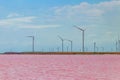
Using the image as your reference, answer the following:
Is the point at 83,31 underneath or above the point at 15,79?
above

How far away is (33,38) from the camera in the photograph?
172625mm

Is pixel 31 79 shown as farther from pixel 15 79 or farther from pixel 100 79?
pixel 100 79

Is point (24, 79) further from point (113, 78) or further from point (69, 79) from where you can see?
point (113, 78)

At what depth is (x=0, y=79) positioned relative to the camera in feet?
98.4

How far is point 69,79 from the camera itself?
3070 cm

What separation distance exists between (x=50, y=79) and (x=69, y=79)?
4.77 feet

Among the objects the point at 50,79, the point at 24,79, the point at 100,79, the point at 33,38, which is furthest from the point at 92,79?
the point at 33,38

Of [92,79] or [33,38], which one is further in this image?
[33,38]

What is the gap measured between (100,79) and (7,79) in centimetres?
699

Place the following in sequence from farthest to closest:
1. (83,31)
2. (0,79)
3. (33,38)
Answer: (33,38), (83,31), (0,79)

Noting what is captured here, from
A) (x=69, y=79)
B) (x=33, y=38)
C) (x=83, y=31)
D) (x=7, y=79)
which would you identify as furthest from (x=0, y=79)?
(x=33, y=38)

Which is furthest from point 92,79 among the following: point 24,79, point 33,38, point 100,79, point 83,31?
point 33,38

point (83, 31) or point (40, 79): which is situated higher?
point (83, 31)

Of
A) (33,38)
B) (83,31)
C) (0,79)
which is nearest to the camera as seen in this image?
(0,79)
